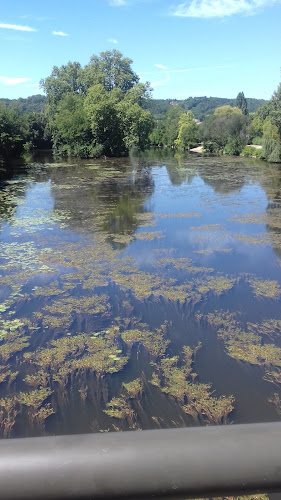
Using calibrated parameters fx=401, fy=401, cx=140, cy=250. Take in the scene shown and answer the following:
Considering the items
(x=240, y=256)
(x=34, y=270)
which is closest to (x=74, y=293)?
(x=34, y=270)

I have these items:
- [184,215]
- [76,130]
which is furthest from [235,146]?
[184,215]

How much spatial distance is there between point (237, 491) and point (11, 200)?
56.8 feet

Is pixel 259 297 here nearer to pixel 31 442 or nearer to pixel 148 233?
pixel 148 233

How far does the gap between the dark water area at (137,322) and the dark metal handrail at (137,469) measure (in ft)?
11.8

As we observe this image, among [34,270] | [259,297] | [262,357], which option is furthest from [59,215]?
[262,357]

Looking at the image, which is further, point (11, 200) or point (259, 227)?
point (11, 200)

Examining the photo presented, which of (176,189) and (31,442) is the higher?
(31,442)

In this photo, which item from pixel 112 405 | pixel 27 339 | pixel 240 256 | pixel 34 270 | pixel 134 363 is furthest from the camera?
pixel 240 256

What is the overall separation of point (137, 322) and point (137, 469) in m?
5.55

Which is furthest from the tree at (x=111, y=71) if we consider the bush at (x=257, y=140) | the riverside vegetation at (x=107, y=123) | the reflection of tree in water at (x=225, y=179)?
the reflection of tree in water at (x=225, y=179)

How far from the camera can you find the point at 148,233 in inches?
452

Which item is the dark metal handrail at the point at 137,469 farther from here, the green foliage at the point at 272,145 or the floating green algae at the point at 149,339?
the green foliage at the point at 272,145

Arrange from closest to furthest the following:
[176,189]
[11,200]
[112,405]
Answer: [112,405]
[11,200]
[176,189]

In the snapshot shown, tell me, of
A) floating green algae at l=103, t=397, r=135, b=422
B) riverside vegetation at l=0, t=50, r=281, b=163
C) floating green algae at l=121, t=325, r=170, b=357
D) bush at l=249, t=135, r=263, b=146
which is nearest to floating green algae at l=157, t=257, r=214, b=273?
floating green algae at l=121, t=325, r=170, b=357
